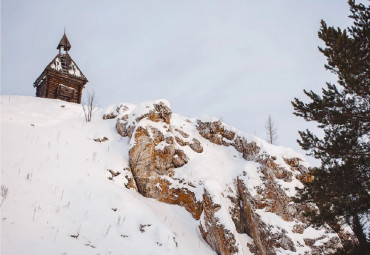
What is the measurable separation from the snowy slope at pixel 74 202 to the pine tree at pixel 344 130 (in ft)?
17.1

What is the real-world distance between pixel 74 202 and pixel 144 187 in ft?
14.8

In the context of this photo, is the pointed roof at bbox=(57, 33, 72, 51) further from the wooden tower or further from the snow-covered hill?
the snow-covered hill

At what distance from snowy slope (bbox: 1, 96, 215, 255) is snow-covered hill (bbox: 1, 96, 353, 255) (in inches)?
1.5

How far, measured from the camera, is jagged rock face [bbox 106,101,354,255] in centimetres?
1123

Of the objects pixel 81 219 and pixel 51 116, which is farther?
pixel 51 116

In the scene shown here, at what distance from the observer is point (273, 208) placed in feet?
41.3

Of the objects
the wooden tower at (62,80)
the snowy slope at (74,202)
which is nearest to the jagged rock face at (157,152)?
the snowy slope at (74,202)

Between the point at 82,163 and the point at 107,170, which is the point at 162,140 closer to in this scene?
the point at 107,170

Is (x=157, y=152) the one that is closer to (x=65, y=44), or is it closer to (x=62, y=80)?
(x=62, y=80)

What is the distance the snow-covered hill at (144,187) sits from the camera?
686cm

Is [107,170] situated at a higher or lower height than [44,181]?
higher

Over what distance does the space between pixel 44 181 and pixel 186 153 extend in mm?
7913

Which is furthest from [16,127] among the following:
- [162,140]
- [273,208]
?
[273,208]

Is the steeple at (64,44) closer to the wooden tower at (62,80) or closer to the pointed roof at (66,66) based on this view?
the wooden tower at (62,80)
